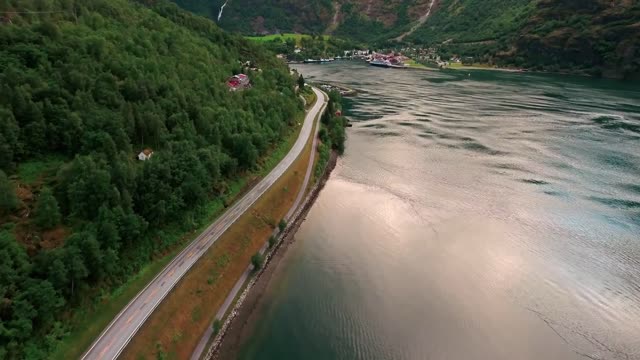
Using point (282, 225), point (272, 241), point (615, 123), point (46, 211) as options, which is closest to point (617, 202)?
point (282, 225)

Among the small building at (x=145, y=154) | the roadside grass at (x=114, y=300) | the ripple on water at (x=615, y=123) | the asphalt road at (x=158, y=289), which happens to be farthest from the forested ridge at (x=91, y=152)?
the ripple on water at (x=615, y=123)

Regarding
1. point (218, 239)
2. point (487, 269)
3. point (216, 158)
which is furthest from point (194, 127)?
point (487, 269)

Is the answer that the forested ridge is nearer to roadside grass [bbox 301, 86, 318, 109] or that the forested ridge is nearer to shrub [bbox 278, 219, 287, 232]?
shrub [bbox 278, 219, 287, 232]

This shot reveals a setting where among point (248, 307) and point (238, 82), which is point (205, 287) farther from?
point (238, 82)

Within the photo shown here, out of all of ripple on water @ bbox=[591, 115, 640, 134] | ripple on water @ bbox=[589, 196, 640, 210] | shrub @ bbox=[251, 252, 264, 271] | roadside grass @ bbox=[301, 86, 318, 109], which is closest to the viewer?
shrub @ bbox=[251, 252, 264, 271]

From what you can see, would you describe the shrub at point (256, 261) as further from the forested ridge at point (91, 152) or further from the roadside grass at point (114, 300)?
the forested ridge at point (91, 152)

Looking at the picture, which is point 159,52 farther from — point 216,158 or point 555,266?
point 555,266

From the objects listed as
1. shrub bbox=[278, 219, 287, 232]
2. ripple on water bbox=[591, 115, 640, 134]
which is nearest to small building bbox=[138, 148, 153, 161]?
shrub bbox=[278, 219, 287, 232]
